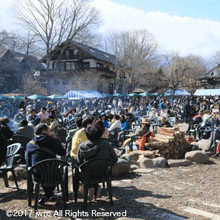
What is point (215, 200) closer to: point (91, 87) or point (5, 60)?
point (91, 87)

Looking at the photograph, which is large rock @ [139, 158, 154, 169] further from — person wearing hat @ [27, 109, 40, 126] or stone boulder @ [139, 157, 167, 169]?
person wearing hat @ [27, 109, 40, 126]

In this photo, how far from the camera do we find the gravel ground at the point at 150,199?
11.5 feet

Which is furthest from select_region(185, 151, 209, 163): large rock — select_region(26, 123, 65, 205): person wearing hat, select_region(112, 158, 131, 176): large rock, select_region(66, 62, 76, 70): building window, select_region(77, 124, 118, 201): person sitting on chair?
select_region(66, 62, 76, 70): building window

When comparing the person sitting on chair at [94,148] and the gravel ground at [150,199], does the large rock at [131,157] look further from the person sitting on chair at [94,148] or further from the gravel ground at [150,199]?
the person sitting on chair at [94,148]

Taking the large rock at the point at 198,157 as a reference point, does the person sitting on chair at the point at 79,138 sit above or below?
above

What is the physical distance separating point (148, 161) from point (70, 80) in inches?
1500

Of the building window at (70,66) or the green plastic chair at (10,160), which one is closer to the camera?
the green plastic chair at (10,160)

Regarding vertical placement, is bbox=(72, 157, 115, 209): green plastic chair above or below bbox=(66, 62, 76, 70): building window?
below

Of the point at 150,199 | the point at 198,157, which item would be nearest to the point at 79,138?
the point at 150,199

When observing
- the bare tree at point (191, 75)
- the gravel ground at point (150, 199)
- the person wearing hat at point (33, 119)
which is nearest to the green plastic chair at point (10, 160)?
the gravel ground at point (150, 199)

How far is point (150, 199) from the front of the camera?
4.05 m

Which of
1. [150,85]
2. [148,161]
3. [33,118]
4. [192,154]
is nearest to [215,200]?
[148,161]

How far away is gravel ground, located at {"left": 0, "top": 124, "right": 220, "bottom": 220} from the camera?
349cm

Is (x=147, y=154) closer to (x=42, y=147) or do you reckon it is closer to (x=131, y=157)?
(x=131, y=157)
